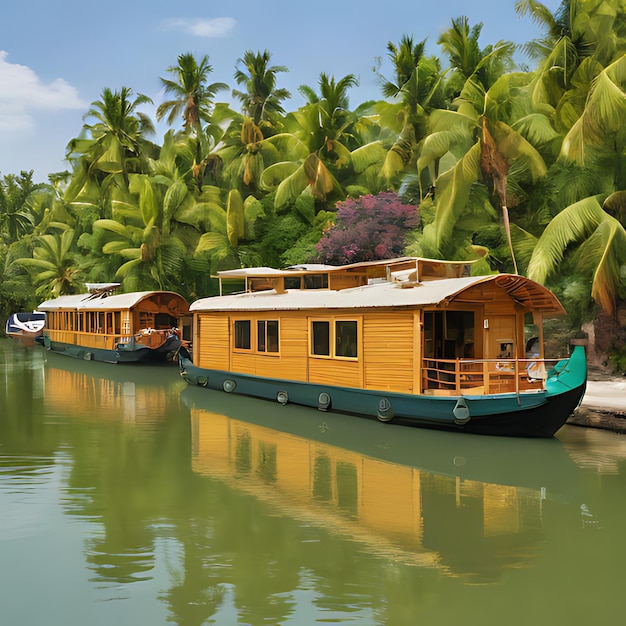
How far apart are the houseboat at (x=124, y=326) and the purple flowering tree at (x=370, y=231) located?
22.1 ft

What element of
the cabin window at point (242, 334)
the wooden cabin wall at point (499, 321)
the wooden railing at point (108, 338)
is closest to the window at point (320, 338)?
the cabin window at point (242, 334)

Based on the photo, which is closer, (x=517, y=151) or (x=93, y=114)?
(x=517, y=151)

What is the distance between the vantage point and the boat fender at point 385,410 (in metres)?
12.3

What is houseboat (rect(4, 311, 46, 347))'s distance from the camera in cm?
3912

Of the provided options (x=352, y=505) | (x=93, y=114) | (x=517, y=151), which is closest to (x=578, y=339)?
(x=517, y=151)

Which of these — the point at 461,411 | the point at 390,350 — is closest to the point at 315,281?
the point at 390,350

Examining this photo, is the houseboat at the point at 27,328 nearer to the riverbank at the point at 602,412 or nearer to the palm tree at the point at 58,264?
the palm tree at the point at 58,264

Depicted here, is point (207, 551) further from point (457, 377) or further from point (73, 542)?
point (457, 377)

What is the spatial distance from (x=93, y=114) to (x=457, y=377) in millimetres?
33044

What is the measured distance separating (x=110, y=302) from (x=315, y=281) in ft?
43.3

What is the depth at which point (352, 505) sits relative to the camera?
26.7 ft

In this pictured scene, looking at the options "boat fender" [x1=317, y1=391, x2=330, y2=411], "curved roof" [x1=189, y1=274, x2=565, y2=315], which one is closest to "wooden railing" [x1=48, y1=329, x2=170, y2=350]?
"curved roof" [x1=189, y1=274, x2=565, y2=315]

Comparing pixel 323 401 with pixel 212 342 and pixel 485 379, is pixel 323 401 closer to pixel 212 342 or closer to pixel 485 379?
pixel 485 379

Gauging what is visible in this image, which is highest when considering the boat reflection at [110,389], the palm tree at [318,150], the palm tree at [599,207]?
the palm tree at [318,150]
